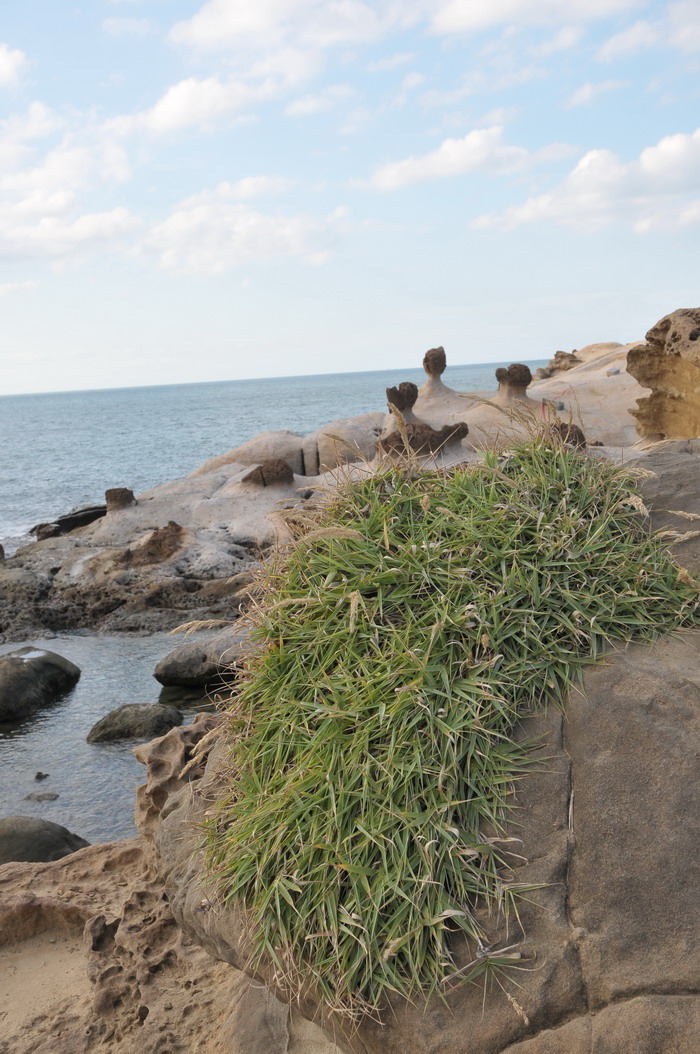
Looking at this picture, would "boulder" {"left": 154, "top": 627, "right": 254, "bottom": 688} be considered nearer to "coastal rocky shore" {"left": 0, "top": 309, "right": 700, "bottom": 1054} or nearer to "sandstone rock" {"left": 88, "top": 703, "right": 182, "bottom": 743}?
"sandstone rock" {"left": 88, "top": 703, "right": 182, "bottom": 743}

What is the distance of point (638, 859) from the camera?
2.56 m

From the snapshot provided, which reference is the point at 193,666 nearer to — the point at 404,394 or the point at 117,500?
the point at 117,500

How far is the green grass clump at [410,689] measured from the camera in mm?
2492

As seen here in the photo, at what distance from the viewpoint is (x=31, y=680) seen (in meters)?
10.1

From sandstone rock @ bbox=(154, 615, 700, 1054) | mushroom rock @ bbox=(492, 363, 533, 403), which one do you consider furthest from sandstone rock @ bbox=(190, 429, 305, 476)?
sandstone rock @ bbox=(154, 615, 700, 1054)

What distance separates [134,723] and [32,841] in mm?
2929

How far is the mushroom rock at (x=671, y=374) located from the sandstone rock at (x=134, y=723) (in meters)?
7.01

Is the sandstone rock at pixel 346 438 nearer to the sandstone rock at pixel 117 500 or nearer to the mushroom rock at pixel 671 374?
the sandstone rock at pixel 117 500

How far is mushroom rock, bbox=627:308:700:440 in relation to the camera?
1062 centimetres

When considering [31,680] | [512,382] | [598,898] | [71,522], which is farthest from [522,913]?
[71,522]

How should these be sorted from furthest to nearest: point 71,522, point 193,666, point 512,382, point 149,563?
point 71,522 < point 512,382 < point 149,563 < point 193,666

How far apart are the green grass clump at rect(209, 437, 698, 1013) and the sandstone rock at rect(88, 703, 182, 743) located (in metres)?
5.71

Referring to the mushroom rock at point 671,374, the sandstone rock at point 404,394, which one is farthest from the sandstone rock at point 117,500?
the mushroom rock at point 671,374

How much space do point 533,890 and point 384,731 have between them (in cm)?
61
